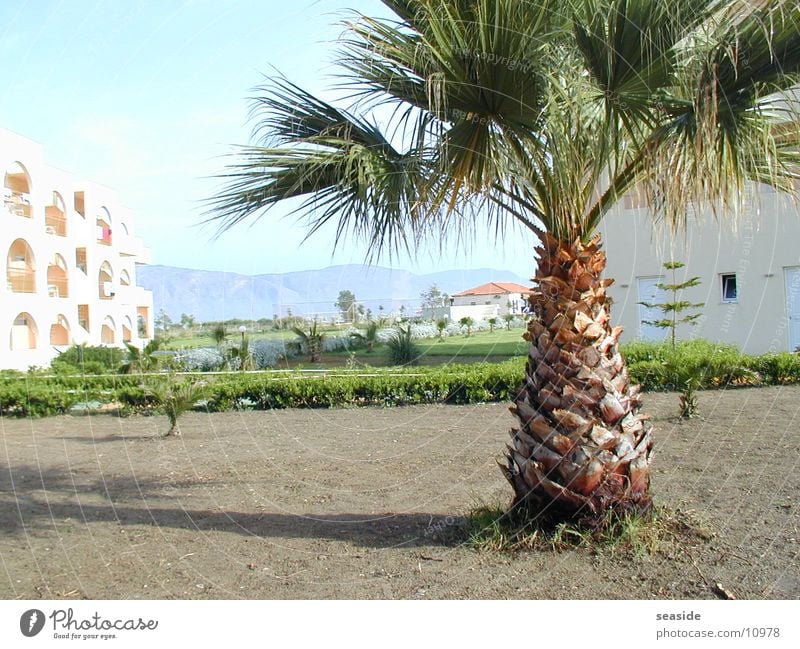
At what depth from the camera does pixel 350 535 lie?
4223 millimetres

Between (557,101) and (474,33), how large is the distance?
0.68 m

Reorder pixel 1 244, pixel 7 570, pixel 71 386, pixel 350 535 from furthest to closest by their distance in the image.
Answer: pixel 71 386, pixel 1 244, pixel 350 535, pixel 7 570

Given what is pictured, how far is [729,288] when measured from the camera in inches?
566

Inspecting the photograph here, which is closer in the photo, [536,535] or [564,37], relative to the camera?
[564,37]

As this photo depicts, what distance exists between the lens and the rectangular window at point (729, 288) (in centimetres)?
1427

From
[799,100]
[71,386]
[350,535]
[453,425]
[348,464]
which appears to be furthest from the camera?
[71,386]

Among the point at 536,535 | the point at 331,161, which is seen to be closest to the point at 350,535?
the point at 536,535

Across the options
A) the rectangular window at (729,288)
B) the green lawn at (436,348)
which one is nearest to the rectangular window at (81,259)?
the green lawn at (436,348)

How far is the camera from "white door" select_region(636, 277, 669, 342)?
1434 cm

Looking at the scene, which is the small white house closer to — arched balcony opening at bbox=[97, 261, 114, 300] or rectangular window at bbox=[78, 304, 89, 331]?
arched balcony opening at bbox=[97, 261, 114, 300]

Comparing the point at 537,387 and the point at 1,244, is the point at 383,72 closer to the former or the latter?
the point at 537,387

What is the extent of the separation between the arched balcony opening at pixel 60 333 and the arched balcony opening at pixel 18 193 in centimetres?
345

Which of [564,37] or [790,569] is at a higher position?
[564,37]

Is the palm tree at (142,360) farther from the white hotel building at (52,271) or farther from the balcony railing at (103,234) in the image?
the balcony railing at (103,234)
